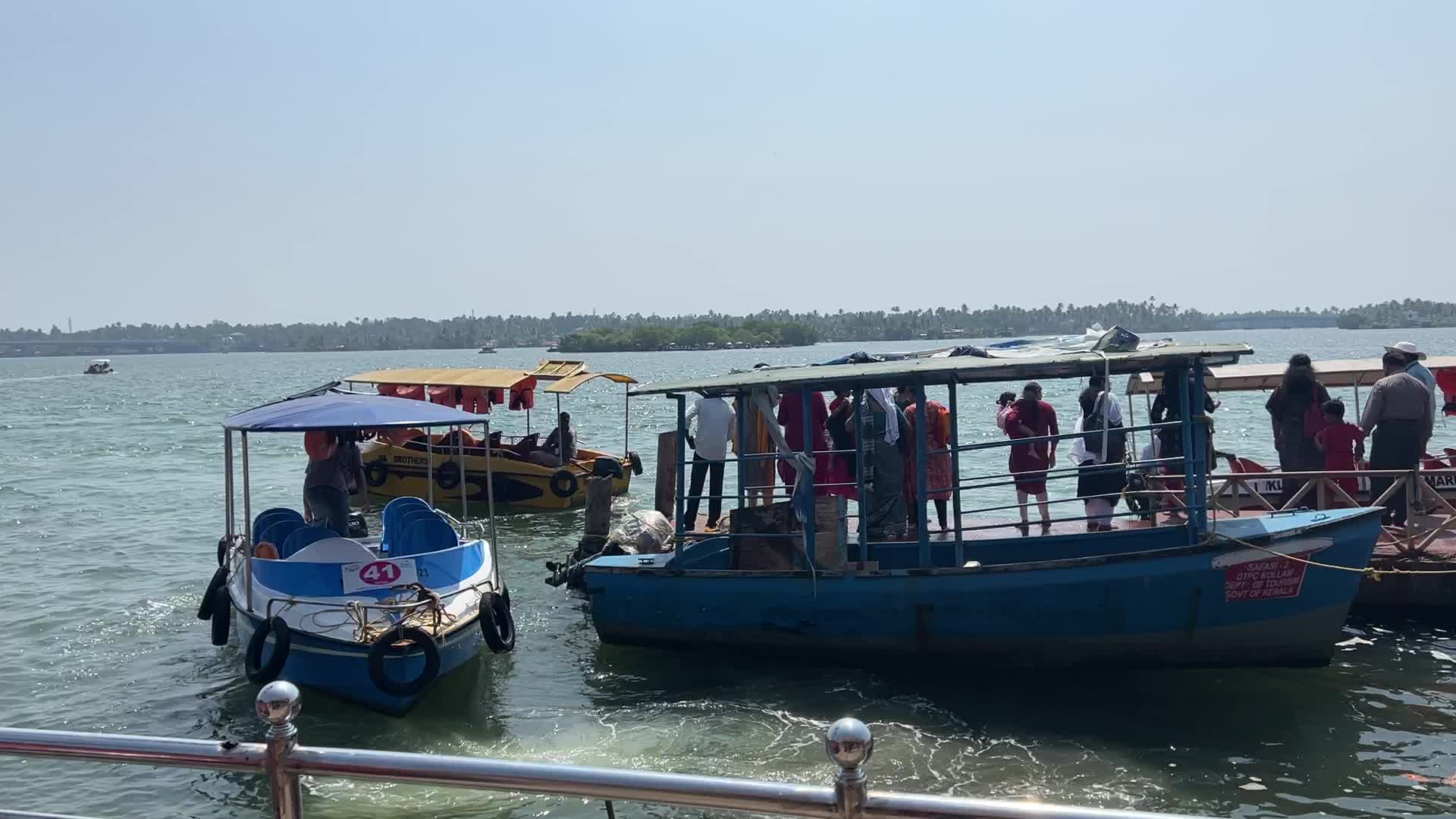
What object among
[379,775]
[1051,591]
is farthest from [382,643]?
[379,775]

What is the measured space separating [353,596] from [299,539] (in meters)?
1.67

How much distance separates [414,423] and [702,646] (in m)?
3.36

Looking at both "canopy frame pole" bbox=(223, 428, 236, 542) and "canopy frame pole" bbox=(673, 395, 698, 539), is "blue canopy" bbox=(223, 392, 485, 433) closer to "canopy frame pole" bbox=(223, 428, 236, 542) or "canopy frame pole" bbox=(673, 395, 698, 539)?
"canopy frame pole" bbox=(223, 428, 236, 542)

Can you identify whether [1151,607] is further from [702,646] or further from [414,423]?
[414,423]

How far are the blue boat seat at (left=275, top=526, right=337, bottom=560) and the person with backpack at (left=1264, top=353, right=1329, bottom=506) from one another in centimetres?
995

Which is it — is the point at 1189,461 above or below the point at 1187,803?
above

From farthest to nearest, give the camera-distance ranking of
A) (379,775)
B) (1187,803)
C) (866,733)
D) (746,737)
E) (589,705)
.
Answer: (589,705) → (746,737) → (1187,803) → (379,775) → (866,733)

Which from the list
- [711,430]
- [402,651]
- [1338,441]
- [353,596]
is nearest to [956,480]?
[402,651]

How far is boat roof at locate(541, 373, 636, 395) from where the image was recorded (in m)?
22.9

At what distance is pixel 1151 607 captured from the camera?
1022 cm

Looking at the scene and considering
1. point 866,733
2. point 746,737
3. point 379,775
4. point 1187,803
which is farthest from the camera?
point 746,737

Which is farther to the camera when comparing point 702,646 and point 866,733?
point 702,646

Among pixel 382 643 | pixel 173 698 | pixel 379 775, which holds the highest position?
pixel 379 775

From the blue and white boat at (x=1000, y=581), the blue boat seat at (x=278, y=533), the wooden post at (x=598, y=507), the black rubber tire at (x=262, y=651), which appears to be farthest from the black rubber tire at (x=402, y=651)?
the wooden post at (x=598, y=507)
